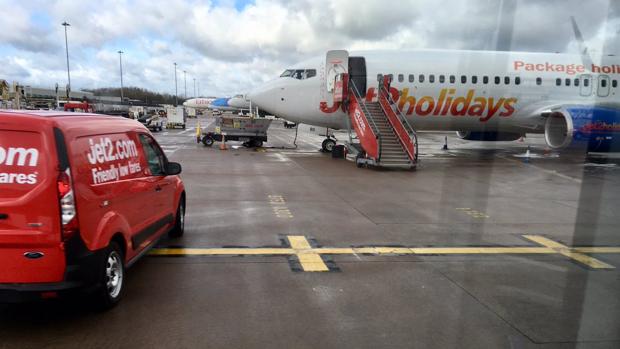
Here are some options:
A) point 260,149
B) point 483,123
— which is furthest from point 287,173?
point 483,123

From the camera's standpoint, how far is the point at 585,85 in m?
20.8

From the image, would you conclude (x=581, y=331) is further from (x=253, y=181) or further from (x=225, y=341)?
(x=253, y=181)

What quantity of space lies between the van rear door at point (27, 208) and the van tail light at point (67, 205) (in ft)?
0.12

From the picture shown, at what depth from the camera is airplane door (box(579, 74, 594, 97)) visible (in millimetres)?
20656

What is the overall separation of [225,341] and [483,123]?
61.8 feet

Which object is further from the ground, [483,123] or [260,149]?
[483,123]

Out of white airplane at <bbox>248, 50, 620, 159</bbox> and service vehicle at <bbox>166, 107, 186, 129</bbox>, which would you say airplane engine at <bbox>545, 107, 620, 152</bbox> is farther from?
service vehicle at <bbox>166, 107, 186, 129</bbox>

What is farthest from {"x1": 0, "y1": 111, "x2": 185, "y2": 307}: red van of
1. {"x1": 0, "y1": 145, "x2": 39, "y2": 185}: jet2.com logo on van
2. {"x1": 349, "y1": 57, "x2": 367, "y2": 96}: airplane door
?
{"x1": 349, "y1": 57, "x2": 367, "y2": 96}: airplane door

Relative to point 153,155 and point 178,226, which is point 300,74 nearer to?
point 178,226

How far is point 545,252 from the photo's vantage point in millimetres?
6832

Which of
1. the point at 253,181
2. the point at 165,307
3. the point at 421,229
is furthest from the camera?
the point at 253,181

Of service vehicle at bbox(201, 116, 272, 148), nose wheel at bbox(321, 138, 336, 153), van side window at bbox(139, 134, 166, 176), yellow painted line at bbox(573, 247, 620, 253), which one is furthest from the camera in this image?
service vehicle at bbox(201, 116, 272, 148)

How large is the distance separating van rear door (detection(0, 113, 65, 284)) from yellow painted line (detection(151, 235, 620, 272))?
8.06 feet

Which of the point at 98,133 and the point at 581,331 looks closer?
the point at 581,331
